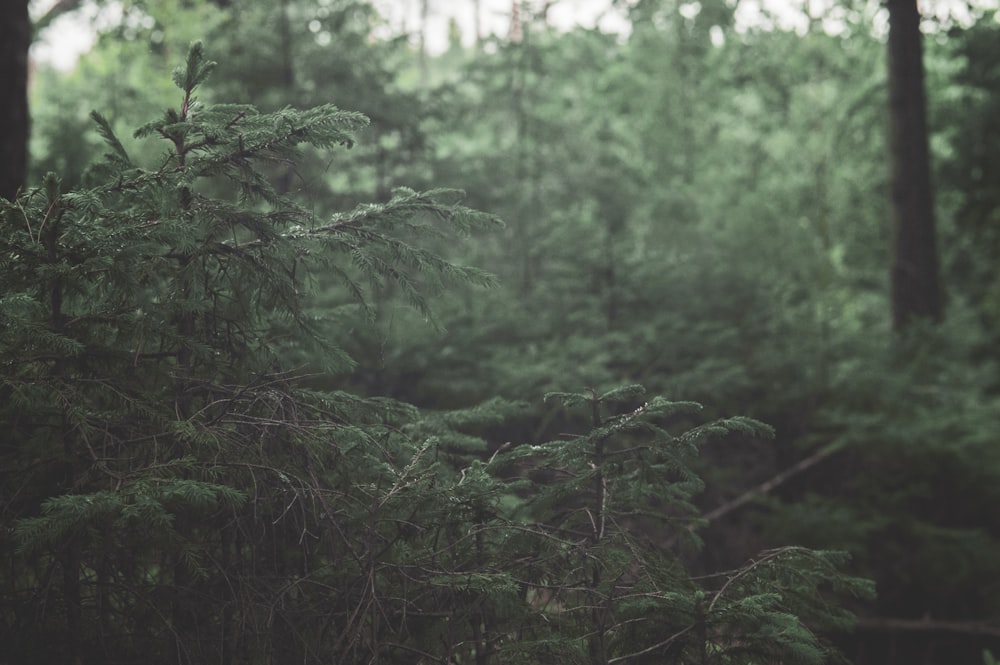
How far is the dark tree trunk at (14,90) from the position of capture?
518cm

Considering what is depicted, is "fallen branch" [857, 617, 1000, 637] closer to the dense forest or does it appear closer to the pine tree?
the dense forest

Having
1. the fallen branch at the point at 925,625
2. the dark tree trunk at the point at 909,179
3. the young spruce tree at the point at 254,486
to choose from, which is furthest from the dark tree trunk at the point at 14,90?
the dark tree trunk at the point at 909,179

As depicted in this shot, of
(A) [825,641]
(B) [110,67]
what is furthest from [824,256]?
(B) [110,67]

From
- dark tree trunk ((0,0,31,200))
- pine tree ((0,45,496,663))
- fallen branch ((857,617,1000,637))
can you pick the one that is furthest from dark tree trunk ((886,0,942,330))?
dark tree trunk ((0,0,31,200))

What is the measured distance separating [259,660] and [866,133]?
437 inches

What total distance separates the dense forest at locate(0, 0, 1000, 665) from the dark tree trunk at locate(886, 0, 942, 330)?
0.04 metres

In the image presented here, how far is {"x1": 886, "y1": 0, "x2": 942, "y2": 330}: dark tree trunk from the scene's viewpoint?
9.61m

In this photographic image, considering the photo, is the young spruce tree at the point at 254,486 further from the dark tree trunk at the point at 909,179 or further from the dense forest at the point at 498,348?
the dark tree trunk at the point at 909,179

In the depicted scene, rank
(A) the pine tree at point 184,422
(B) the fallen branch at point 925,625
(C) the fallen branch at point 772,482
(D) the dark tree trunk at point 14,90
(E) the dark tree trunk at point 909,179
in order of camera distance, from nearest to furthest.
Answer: (A) the pine tree at point 184,422 → (D) the dark tree trunk at point 14,90 → (B) the fallen branch at point 925,625 → (C) the fallen branch at point 772,482 → (E) the dark tree trunk at point 909,179

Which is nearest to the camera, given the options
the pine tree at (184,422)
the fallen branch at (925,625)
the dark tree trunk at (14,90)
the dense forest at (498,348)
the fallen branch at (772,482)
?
the pine tree at (184,422)

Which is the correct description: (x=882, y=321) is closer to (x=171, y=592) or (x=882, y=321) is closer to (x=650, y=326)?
(x=650, y=326)

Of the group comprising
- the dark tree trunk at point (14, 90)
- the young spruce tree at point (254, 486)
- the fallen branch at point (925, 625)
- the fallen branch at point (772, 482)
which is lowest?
the fallen branch at point (925, 625)

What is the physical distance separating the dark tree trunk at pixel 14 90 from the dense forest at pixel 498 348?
0.8 inches

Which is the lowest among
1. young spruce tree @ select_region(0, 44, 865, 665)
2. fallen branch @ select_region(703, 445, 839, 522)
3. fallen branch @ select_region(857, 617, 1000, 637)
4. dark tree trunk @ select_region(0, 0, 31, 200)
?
fallen branch @ select_region(857, 617, 1000, 637)
